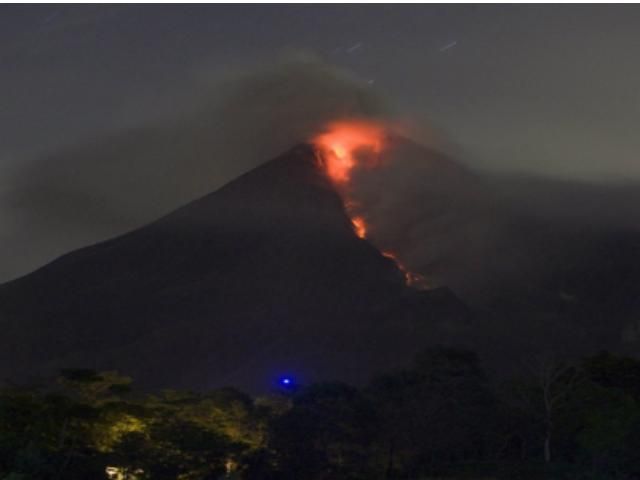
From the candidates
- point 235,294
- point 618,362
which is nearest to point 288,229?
point 235,294

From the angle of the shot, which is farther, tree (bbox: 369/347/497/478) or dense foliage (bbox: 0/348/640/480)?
tree (bbox: 369/347/497/478)

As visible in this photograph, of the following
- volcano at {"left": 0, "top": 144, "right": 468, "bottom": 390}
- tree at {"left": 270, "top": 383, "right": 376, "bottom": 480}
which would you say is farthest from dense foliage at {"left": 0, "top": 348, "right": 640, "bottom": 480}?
volcano at {"left": 0, "top": 144, "right": 468, "bottom": 390}

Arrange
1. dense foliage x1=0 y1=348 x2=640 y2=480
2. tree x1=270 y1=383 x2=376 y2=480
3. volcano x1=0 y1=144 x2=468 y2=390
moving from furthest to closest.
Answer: volcano x1=0 y1=144 x2=468 y2=390 → tree x1=270 y1=383 x2=376 y2=480 → dense foliage x1=0 y1=348 x2=640 y2=480

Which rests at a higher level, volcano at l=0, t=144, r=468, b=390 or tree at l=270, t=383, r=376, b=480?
volcano at l=0, t=144, r=468, b=390

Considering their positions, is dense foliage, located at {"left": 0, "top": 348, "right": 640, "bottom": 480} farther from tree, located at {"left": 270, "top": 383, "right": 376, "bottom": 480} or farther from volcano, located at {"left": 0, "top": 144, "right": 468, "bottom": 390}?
volcano, located at {"left": 0, "top": 144, "right": 468, "bottom": 390}

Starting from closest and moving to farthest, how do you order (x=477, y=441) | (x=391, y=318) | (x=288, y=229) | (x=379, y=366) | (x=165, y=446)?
(x=165, y=446)
(x=477, y=441)
(x=379, y=366)
(x=391, y=318)
(x=288, y=229)

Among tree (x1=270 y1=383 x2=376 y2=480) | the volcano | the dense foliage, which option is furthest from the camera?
the volcano

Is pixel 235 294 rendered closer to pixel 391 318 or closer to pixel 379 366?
pixel 391 318

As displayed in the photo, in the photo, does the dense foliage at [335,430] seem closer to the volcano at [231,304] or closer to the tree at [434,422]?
the tree at [434,422]
